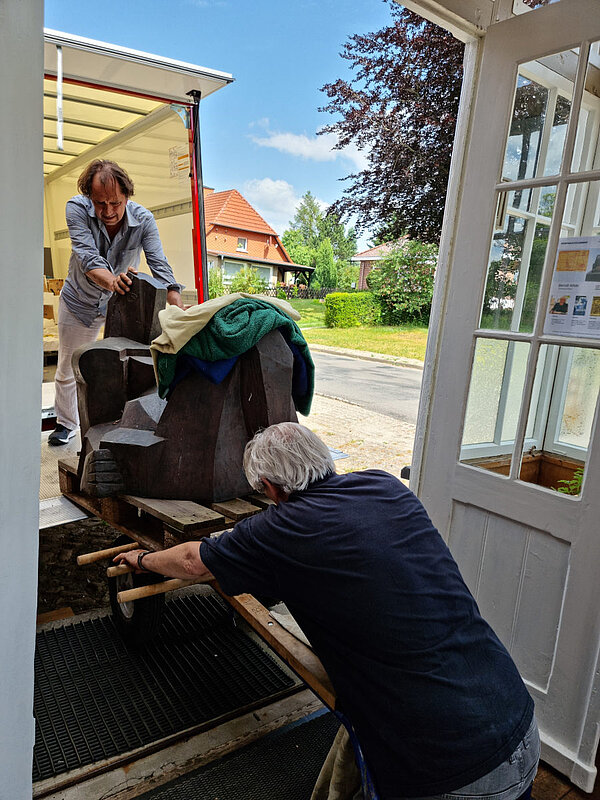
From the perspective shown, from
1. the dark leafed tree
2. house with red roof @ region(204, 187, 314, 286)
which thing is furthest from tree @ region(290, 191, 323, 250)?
the dark leafed tree

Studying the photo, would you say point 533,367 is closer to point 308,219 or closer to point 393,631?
point 393,631

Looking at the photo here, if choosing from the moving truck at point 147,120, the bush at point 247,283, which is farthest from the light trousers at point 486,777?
the bush at point 247,283

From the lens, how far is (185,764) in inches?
82.7

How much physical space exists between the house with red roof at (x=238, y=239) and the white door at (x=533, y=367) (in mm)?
20949

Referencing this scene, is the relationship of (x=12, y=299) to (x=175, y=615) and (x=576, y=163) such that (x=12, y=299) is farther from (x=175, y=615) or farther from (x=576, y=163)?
(x=175, y=615)

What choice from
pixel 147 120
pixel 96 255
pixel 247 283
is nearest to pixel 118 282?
pixel 96 255

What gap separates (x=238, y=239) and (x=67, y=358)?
76.7ft

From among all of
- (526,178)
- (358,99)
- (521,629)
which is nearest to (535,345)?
(526,178)

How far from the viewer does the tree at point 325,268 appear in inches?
1415

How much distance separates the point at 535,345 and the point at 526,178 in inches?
26.1

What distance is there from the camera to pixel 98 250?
338cm

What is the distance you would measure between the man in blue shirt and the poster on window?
1797mm

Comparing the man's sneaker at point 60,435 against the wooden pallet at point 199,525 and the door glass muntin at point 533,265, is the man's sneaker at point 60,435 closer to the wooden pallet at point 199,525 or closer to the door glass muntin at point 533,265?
the wooden pallet at point 199,525

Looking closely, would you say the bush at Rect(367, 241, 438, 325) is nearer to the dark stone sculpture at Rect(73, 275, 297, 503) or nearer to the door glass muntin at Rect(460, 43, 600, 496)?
the door glass muntin at Rect(460, 43, 600, 496)
